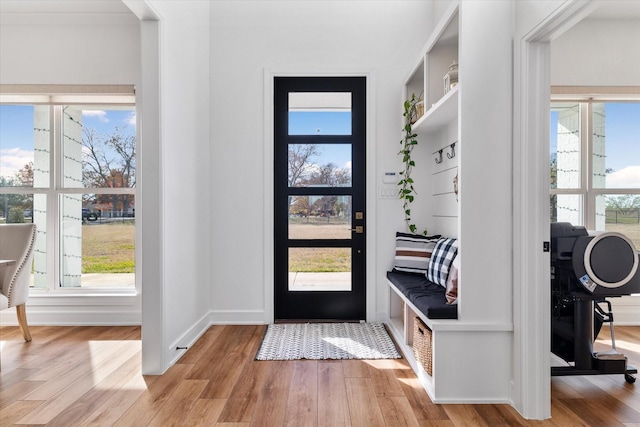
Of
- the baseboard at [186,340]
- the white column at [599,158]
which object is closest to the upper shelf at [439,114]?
the white column at [599,158]

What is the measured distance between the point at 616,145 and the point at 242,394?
13.4ft

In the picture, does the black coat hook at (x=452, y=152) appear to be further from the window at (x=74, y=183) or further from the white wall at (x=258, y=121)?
the window at (x=74, y=183)

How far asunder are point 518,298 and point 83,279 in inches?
152

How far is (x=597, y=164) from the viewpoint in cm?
373

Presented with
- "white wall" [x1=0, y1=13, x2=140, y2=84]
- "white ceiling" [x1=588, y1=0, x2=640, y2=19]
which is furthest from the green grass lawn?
"white ceiling" [x1=588, y1=0, x2=640, y2=19]

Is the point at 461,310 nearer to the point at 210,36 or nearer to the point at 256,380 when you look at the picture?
the point at 256,380

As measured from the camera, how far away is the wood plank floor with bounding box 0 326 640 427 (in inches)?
75.6

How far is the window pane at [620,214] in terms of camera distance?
3.69 metres

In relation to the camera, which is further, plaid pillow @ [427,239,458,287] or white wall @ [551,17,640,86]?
white wall @ [551,17,640,86]

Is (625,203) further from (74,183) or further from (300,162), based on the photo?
(74,183)

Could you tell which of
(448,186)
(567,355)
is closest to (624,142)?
(448,186)

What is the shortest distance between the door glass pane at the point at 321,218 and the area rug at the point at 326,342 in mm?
854

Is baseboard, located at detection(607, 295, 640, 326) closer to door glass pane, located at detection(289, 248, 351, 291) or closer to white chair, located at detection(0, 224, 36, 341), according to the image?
door glass pane, located at detection(289, 248, 351, 291)

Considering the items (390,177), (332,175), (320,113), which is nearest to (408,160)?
(390,177)
